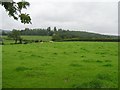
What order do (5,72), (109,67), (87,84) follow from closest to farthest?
A: (87,84) → (5,72) → (109,67)

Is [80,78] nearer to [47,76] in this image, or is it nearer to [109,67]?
[47,76]

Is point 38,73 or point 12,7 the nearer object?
point 12,7

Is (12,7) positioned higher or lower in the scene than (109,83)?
higher

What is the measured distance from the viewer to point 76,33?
5709 inches

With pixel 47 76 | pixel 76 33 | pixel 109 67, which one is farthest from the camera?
pixel 76 33

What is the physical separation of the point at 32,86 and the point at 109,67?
31.8 ft

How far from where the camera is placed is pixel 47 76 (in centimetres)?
1883

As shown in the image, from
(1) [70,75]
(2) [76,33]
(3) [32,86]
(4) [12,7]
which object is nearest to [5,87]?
(3) [32,86]

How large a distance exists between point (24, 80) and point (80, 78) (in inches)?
122

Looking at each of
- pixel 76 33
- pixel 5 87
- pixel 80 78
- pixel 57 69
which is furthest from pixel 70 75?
pixel 76 33

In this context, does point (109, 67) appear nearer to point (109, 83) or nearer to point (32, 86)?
point (109, 83)

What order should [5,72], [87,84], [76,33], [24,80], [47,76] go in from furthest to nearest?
[76,33], [5,72], [47,76], [24,80], [87,84]

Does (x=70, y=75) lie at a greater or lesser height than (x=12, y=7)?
lesser

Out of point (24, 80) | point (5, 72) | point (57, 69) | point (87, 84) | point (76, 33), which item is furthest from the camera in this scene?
point (76, 33)
